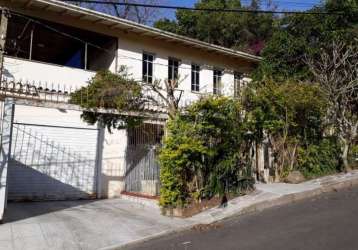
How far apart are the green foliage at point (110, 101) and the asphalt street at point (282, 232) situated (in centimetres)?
471

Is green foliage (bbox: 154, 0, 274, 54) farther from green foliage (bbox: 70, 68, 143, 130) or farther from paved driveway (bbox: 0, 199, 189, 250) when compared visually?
paved driveway (bbox: 0, 199, 189, 250)


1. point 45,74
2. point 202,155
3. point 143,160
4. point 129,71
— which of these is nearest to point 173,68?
point 129,71

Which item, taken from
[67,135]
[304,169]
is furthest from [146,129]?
[304,169]

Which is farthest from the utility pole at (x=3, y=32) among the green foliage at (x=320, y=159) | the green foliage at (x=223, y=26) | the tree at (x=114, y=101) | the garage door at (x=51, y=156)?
the green foliage at (x=223, y=26)

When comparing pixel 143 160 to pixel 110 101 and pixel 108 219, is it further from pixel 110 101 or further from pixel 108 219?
pixel 108 219

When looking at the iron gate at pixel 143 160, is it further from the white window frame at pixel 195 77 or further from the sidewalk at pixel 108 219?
the white window frame at pixel 195 77

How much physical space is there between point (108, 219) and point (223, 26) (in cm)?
2286

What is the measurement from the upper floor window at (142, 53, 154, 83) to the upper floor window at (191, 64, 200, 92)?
2150 millimetres

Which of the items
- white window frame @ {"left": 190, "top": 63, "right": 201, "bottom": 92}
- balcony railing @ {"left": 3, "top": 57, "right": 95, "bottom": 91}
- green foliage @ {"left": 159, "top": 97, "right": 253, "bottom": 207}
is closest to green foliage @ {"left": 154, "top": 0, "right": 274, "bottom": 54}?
white window frame @ {"left": 190, "top": 63, "right": 201, "bottom": 92}

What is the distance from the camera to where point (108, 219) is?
9891mm

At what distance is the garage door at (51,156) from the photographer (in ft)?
42.6

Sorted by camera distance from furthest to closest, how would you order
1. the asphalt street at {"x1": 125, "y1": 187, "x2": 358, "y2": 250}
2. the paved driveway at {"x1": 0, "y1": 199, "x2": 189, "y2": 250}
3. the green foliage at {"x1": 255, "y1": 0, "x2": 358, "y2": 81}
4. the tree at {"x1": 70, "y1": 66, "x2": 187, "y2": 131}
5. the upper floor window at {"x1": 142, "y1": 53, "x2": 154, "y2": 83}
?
the green foliage at {"x1": 255, "y1": 0, "x2": 358, "y2": 81}, the upper floor window at {"x1": 142, "y1": 53, "x2": 154, "y2": 83}, the tree at {"x1": 70, "y1": 66, "x2": 187, "y2": 131}, the paved driveway at {"x1": 0, "y1": 199, "x2": 189, "y2": 250}, the asphalt street at {"x1": 125, "y1": 187, "x2": 358, "y2": 250}

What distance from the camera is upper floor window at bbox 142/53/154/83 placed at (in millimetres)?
16438

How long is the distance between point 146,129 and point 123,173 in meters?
1.72
